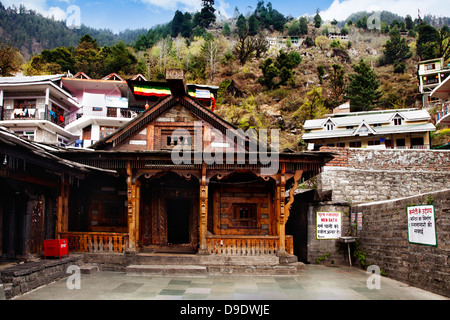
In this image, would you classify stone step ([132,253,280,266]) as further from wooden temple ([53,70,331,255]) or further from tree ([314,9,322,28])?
tree ([314,9,322,28])

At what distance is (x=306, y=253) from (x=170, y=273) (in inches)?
265

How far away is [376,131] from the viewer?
41281 millimetres

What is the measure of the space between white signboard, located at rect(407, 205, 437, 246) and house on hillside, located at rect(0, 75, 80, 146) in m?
32.4

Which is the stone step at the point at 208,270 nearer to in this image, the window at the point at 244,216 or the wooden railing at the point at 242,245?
the wooden railing at the point at 242,245

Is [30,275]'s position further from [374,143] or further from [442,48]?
[442,48]

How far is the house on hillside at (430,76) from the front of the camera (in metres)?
62.0

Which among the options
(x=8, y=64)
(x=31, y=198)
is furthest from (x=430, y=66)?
(x=31, y=198)

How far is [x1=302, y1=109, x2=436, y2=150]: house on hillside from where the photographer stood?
39938mm

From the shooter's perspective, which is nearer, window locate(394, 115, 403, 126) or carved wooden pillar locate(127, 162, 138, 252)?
carved wooden pillar locate(127, 162, 138, 252)

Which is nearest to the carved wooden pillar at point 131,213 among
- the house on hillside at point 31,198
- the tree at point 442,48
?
the house on hillside at point 31,198

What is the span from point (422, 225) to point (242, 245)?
598 cm

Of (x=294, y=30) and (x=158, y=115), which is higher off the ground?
(x=294, y=30)

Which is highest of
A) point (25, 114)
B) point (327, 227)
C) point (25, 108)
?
point (25, 108)

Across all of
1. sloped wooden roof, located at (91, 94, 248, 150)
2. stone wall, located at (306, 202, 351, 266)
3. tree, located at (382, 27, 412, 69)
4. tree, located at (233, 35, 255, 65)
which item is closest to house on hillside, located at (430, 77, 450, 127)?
stone wall, located at (306, 202, 351, 266)
